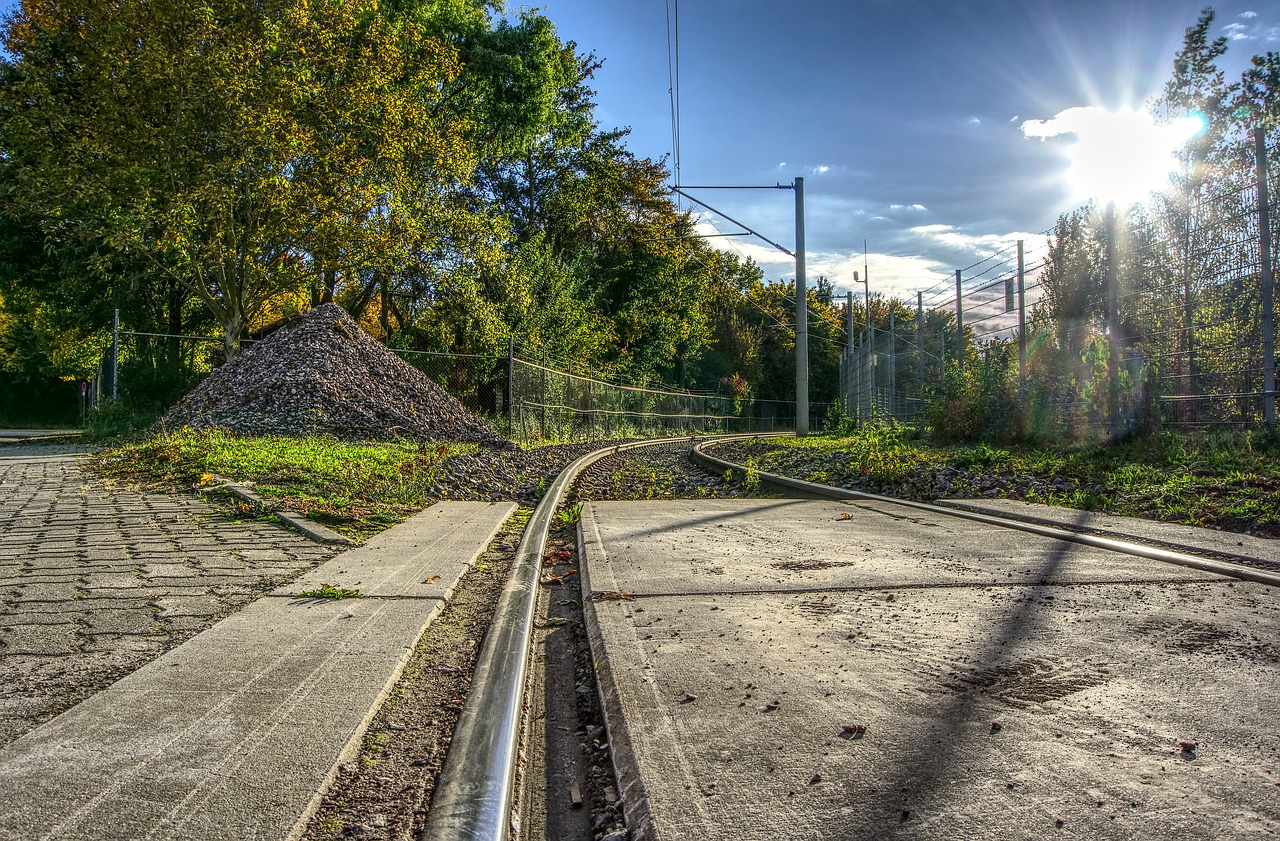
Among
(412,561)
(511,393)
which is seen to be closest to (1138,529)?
(412,561)

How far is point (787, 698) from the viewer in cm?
239

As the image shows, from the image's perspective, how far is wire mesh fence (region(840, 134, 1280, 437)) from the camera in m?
9.44

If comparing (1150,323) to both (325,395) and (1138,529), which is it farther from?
(325,395)

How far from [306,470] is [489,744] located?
7.06m

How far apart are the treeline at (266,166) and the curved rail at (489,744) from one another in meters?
17.3

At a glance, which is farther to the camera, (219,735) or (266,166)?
(266,166)

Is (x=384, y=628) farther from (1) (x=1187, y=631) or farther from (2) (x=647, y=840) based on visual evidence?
(1) (x=1187, y=631)

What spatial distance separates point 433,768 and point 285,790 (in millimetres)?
375

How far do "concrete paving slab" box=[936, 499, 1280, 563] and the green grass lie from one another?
5192 mm

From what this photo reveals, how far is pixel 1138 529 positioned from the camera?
579 cm

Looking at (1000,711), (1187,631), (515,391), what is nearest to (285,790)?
(1000,711)

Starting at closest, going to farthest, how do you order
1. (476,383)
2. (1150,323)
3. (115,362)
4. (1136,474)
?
(1136,474) < (1150,323) < (115,362) < (476,383)

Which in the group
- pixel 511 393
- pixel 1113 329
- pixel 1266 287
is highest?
pixel 1266 287

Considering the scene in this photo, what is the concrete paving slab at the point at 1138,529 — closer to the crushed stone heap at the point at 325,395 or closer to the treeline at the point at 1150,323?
the treeline at the point at 1150,323
